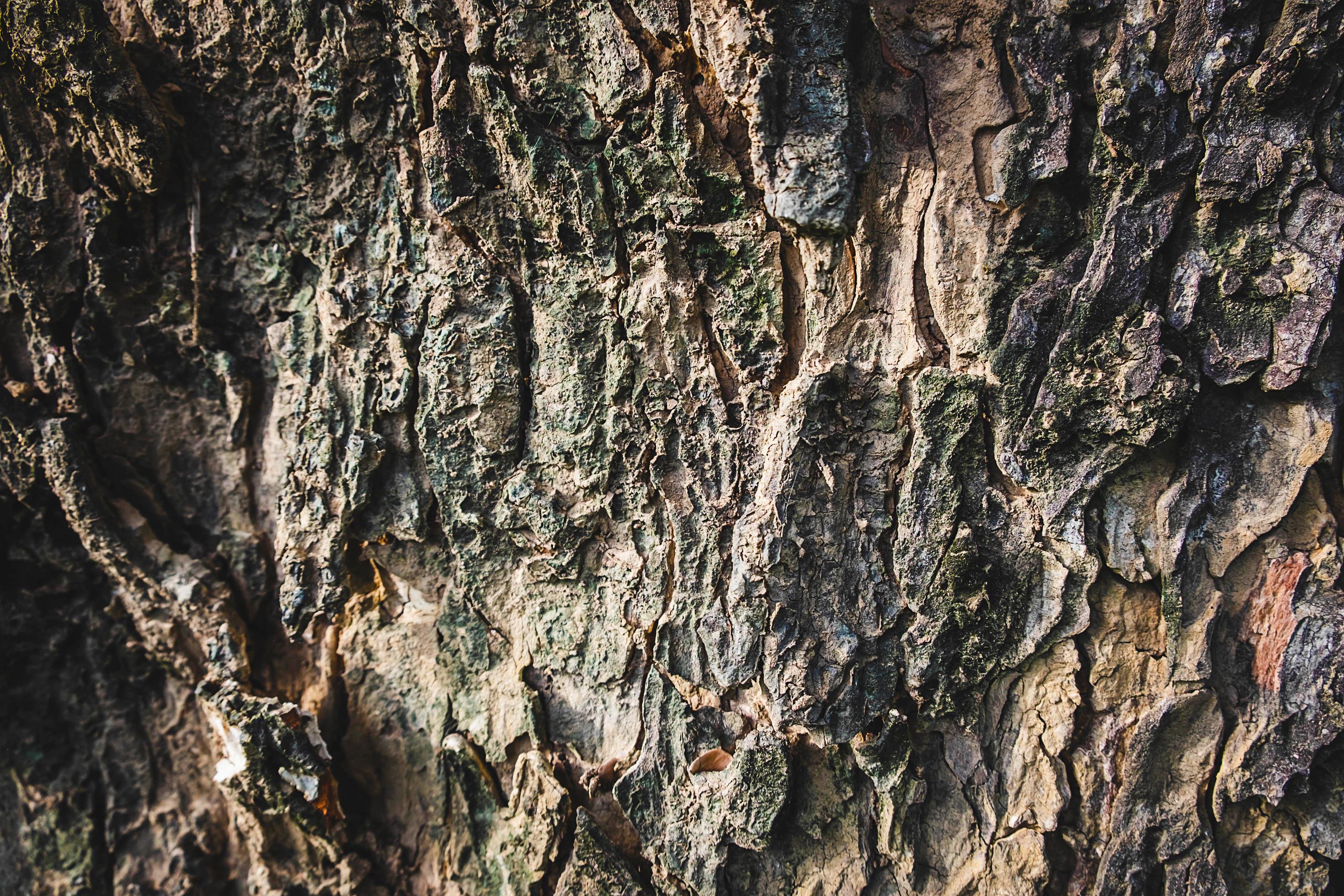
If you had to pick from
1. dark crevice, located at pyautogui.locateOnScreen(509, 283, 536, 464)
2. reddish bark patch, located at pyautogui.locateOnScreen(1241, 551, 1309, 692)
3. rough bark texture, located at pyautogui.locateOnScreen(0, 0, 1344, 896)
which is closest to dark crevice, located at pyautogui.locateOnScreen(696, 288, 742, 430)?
rough bark texture, located at pyautogui.locateOnScreen(0, 0, 1344, 896)

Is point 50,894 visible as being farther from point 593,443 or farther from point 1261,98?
point 1261,98

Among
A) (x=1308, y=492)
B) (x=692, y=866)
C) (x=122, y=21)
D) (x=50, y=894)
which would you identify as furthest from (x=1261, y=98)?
(x=50, y=894)

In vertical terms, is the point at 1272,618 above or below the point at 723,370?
below

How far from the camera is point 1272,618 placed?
1.14 metres

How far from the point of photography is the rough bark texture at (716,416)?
1059mm

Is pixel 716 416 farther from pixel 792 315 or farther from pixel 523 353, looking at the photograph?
pixel 523 353

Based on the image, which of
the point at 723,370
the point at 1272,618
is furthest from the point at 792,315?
the point at 1272,618

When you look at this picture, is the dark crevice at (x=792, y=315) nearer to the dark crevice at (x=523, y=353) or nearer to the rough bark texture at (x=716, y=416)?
the rough bark texture at (x=716, y=416)

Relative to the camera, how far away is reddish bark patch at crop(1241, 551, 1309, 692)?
1131 millimetres

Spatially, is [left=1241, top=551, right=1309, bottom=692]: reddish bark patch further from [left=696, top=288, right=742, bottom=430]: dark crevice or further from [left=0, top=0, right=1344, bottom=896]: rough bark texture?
[left=696, top=288, right=742, bottom=430]: dark crevice

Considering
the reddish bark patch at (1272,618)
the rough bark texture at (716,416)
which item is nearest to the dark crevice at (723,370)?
the rough bark texture at (716,416)

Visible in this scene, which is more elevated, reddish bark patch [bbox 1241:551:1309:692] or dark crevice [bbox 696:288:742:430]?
dark crevice [bbox 696:288:742:430]

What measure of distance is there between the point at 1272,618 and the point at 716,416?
0.98 metres

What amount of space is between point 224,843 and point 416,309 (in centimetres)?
132
